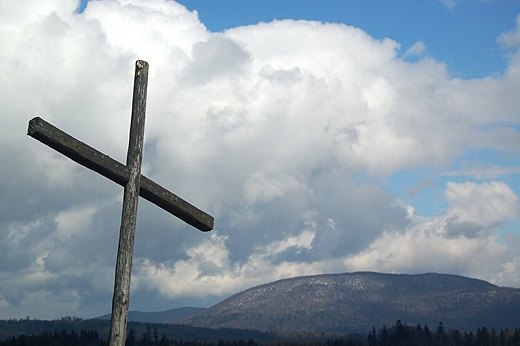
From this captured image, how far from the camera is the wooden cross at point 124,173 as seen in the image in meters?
9.89

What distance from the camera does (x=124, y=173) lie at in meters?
10.7

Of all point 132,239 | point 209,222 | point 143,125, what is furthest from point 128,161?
point 209,222

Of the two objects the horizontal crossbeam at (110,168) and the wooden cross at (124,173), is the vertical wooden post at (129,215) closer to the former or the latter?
the wooden cross at (124,173)

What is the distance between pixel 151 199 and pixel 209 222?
4.37 feet

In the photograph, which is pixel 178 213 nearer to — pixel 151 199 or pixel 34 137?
pixel 151 199

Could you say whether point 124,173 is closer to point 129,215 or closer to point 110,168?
point 110,168

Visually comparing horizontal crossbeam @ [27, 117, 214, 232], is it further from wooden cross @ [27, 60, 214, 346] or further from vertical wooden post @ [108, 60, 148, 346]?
vertical wooden post @ [108, 60, 148, 346]

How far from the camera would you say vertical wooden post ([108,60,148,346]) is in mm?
10109

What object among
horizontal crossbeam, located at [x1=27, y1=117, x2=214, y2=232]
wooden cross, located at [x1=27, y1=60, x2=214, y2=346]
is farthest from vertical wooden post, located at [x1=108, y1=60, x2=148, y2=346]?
horizontal crossbeam, located at [x1=27, y1=117, x2=214, y2=232]

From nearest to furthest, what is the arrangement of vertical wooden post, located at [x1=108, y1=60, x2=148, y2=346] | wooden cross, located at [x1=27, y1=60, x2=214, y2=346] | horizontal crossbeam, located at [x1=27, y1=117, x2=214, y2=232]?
horizontal crossbeam, located at [x1=27, y1=117, x2=214, y2=232]
wooden cross, located at [x1=27, y1=60, x2=214, y2=346]
vertical wooden post, located at [x1=108, y1=60, x2=148, y2=346]

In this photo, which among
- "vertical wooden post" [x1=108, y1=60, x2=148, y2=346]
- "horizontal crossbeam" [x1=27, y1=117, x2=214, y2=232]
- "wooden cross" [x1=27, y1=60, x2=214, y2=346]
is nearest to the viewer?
"horizontal crossbeam" [x1=27, y1=117, x2=214, y2=232]

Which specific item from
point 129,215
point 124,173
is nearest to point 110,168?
point 124,173

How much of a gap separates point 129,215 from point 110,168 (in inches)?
31.6

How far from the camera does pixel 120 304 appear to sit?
33.2ft
